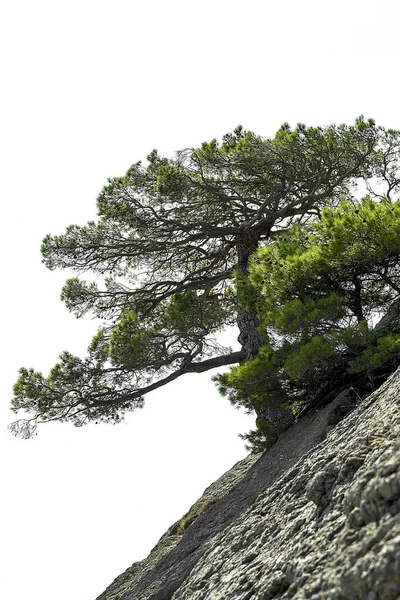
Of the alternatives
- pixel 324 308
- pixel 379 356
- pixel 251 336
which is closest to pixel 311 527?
pixel 379 356

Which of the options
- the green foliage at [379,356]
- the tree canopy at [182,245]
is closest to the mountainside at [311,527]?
the green foliage at [379,356]

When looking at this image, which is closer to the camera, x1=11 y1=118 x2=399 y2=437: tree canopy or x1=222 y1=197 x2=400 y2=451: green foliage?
x1=222 y1=197 x2=400 y2=451: green foliage

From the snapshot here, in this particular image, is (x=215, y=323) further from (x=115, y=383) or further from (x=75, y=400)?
(x=75, y=400)

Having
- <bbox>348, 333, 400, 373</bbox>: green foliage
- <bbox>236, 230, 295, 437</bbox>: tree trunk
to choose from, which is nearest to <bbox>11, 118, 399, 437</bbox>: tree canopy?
<bbox>236, 230, 295, 437</bbox>: tree trunk

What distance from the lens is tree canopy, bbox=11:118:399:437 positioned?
12.2 meters

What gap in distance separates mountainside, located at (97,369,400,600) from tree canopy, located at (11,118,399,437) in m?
3.52

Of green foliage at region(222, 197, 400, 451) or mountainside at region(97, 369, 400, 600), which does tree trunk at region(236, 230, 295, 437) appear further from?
mountainside at region(97, 369, 400, 600)

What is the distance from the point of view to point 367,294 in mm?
9812

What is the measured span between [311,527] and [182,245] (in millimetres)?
10056

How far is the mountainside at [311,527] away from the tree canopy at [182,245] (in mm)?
3523

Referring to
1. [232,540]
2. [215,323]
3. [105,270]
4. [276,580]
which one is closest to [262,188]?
[215,323]

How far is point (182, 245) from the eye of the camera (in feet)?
46.7

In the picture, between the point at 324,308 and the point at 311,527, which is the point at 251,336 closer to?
the point at 324,308

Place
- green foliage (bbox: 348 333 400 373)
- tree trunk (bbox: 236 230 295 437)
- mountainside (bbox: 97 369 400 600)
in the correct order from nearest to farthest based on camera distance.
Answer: mountainside (bbox: 97 369 400 600)
green foliage (bbox: 348 333 400 373)
tree trunk (bbox: 236 230 295 437)
